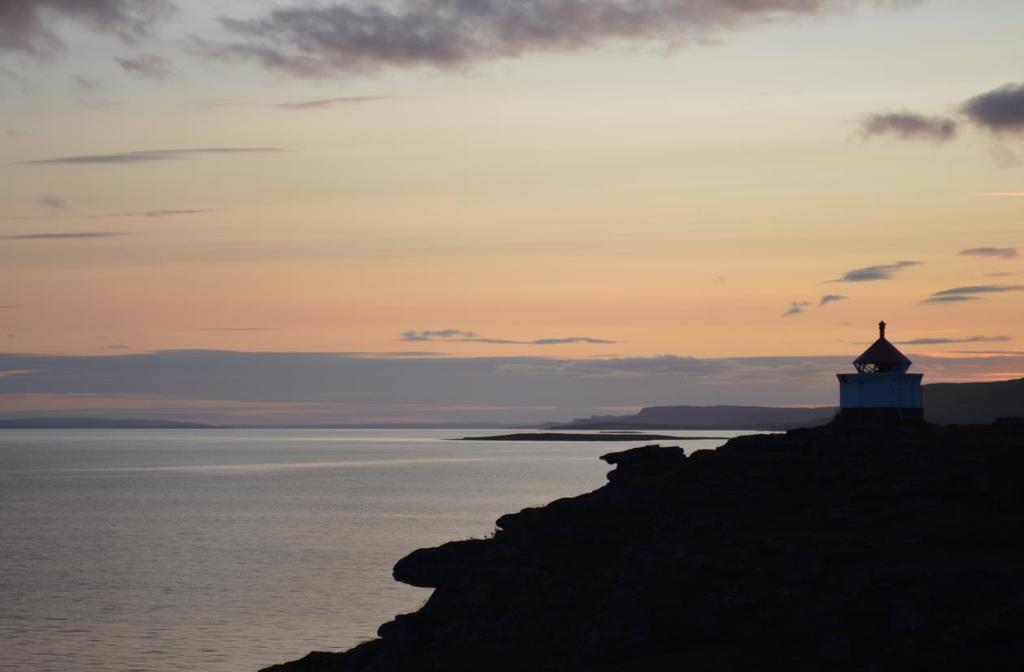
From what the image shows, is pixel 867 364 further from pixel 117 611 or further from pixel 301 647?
pixel 117 611

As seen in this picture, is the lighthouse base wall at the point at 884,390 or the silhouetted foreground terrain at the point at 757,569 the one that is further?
the lighthouse base wall at the point at 884,390

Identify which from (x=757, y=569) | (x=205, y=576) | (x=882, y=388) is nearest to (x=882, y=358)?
(x=882, y=388)

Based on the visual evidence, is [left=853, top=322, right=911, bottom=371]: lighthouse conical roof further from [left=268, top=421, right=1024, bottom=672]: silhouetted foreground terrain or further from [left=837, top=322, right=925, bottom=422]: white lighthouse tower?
[left=268, top=421, right=1024, bottom=672]: silhouetted foreground terrain

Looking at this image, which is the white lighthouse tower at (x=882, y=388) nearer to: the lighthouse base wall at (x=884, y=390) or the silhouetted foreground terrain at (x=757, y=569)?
the lighthouse base wall at (x=884, y=390)

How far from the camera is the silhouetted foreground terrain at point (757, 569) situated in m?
42.4

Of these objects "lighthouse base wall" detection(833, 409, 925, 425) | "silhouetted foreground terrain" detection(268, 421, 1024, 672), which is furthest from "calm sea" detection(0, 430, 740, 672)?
"lighthouse base wall" detection(833, 409, 925, 425)

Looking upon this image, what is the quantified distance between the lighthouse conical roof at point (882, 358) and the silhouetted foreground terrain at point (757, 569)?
5376 mm

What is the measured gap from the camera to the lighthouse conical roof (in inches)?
2599

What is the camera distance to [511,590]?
5259cm

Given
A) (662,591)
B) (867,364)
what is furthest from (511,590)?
(867,364)

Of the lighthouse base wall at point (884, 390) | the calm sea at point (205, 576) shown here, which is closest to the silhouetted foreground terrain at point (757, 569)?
the lighthouse base wall at point (884, 390)

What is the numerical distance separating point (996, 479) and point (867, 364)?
1432cm

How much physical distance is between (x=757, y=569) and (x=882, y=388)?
22.8 meters

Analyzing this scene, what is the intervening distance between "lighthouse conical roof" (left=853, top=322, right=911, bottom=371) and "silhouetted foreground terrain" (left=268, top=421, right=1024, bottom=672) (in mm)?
5376
